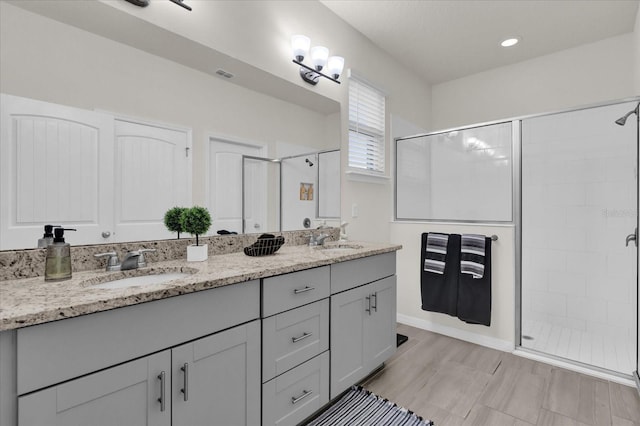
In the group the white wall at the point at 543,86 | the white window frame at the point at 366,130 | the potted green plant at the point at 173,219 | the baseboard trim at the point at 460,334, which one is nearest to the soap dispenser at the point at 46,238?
the potted green plant at the point at 173,219

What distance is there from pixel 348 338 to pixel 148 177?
1.34 metres

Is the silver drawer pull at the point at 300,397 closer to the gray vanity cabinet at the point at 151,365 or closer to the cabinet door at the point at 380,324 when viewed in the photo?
the gray vanity cabinet at the point at 151,365

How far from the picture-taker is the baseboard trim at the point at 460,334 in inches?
102

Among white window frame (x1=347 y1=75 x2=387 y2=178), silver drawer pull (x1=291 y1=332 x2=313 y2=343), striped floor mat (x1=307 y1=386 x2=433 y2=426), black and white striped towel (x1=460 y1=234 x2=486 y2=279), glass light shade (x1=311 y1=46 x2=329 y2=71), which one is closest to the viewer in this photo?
silver drawer pull (x1=291 y1=332 x2=313 y2=343)

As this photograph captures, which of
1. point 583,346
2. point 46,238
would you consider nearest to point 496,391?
point 583,346

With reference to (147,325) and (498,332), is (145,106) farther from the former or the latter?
(498,332)

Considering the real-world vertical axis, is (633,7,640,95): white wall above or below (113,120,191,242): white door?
above

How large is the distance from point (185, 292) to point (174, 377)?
28 centimetres

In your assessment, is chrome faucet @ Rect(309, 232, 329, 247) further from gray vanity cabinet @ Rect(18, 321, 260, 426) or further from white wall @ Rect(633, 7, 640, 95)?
white wall @ Rect(633, 7, 640, 95)

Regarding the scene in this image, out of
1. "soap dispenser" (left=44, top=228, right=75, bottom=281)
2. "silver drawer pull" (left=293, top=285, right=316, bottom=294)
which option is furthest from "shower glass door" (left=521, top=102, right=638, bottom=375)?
"soap dispenser" (left=44, top=228, right=75, bottom=281)

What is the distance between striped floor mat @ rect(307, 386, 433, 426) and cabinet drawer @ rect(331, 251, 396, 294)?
2.21 feet

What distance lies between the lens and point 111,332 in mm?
938

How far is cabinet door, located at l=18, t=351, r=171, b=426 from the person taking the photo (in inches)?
32.4

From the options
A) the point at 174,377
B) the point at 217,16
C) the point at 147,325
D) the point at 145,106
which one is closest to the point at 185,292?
the point at 147,325
